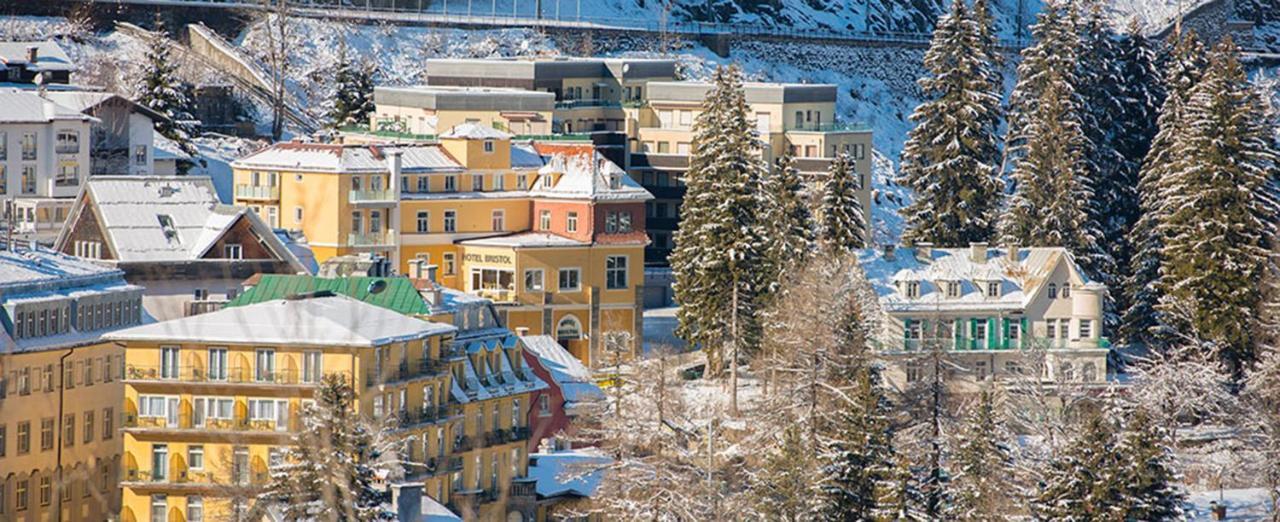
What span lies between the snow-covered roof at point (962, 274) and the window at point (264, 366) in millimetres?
28564

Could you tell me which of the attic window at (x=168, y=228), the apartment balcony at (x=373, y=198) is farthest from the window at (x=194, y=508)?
the apartment balcony at (x=373, y=198)

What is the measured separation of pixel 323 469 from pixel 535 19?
9263cm

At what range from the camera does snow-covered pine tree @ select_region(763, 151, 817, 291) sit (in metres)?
91.2

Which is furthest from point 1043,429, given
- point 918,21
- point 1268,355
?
point 918,21

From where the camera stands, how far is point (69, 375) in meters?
66.0

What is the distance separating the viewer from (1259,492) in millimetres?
75188

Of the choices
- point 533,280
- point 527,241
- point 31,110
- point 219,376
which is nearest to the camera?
point 219,376

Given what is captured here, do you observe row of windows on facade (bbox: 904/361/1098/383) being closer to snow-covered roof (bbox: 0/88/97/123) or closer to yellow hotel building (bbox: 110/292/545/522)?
yellow hotel building (bbox: 110/292/545/522)

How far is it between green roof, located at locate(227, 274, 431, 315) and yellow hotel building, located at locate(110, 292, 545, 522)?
184cm

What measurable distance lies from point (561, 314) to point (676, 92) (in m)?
21.6

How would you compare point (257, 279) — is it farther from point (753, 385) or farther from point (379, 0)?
point (379, 0)

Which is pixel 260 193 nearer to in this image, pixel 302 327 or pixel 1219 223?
pixel 1219 223

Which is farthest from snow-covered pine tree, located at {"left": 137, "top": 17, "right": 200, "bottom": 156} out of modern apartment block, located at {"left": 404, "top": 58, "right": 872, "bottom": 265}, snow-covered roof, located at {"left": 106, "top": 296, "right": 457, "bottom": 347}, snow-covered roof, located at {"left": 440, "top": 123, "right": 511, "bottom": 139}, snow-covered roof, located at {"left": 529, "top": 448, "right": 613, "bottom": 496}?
snow-covered roof, located at {"left": 106, "top": 296, "right": 457, "bottom": 347}

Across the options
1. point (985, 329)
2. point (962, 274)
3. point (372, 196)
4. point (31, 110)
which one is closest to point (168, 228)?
point (372, 196)
